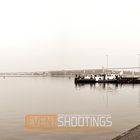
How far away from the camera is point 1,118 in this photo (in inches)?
890

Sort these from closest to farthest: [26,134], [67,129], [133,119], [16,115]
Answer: [26,134] → [67,129] → [133,119] → [16,115]

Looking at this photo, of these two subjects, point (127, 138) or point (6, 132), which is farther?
point (6, 132)

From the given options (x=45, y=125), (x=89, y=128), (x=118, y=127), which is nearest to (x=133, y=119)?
(x=118, y=127)

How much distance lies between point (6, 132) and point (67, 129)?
356cm

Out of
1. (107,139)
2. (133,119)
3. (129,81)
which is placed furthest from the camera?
(129,81)

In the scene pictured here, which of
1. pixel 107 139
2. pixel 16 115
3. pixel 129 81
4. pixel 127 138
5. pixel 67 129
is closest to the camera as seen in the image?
pixel 127 138

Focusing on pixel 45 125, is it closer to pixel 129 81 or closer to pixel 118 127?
pixel 118 127

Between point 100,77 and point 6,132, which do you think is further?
point 100,77

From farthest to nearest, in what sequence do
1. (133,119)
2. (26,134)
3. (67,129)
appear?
(133,119)
(67,129)
(26,134)

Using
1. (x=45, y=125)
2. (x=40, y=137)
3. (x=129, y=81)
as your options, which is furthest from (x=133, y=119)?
(x=129, y=81)

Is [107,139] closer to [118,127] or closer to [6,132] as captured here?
[118,127]

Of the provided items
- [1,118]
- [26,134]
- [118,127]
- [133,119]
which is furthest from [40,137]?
[133,119]

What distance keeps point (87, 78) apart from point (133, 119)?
7437cm

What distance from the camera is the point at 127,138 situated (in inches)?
490
